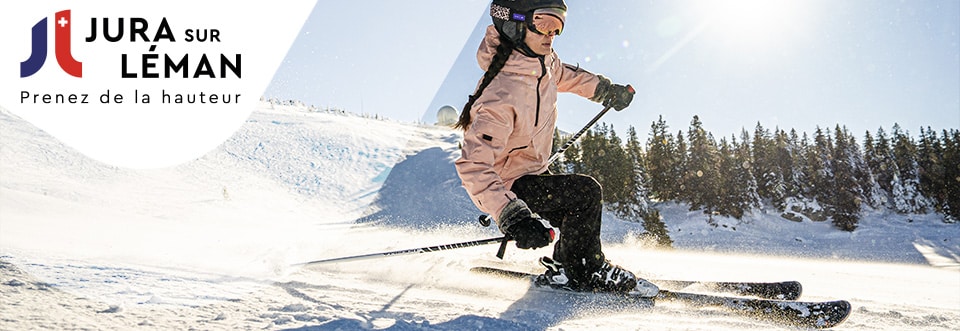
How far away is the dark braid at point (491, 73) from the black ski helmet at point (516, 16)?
6 cm

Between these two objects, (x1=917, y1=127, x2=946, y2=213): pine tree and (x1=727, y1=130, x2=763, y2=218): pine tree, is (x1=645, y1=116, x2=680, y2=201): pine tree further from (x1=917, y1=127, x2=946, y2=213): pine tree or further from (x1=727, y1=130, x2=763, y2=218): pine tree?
(x1=917, y1=127, x2=946, y2=213): pine tree

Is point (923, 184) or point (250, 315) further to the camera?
point (923, 184)

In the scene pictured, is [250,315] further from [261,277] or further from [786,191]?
[786,191]

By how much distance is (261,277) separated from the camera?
292 centimetres

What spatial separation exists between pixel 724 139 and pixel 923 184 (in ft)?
56.3

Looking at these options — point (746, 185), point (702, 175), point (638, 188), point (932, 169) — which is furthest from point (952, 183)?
point (638, 188)

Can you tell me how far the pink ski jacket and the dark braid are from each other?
0.03 meters

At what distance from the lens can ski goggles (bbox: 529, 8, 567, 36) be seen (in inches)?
132

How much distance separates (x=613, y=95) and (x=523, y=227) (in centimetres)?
226

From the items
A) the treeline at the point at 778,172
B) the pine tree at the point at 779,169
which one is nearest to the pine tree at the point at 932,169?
the treeline at the point at 778,172

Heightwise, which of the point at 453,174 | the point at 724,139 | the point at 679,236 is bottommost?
the point at 679,236

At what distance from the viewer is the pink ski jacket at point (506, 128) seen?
2.86 m

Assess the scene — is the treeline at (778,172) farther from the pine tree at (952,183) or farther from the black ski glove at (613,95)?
the black ski glove at (613,95)

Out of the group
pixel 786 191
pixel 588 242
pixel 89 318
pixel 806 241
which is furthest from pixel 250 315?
pixel 786 191
